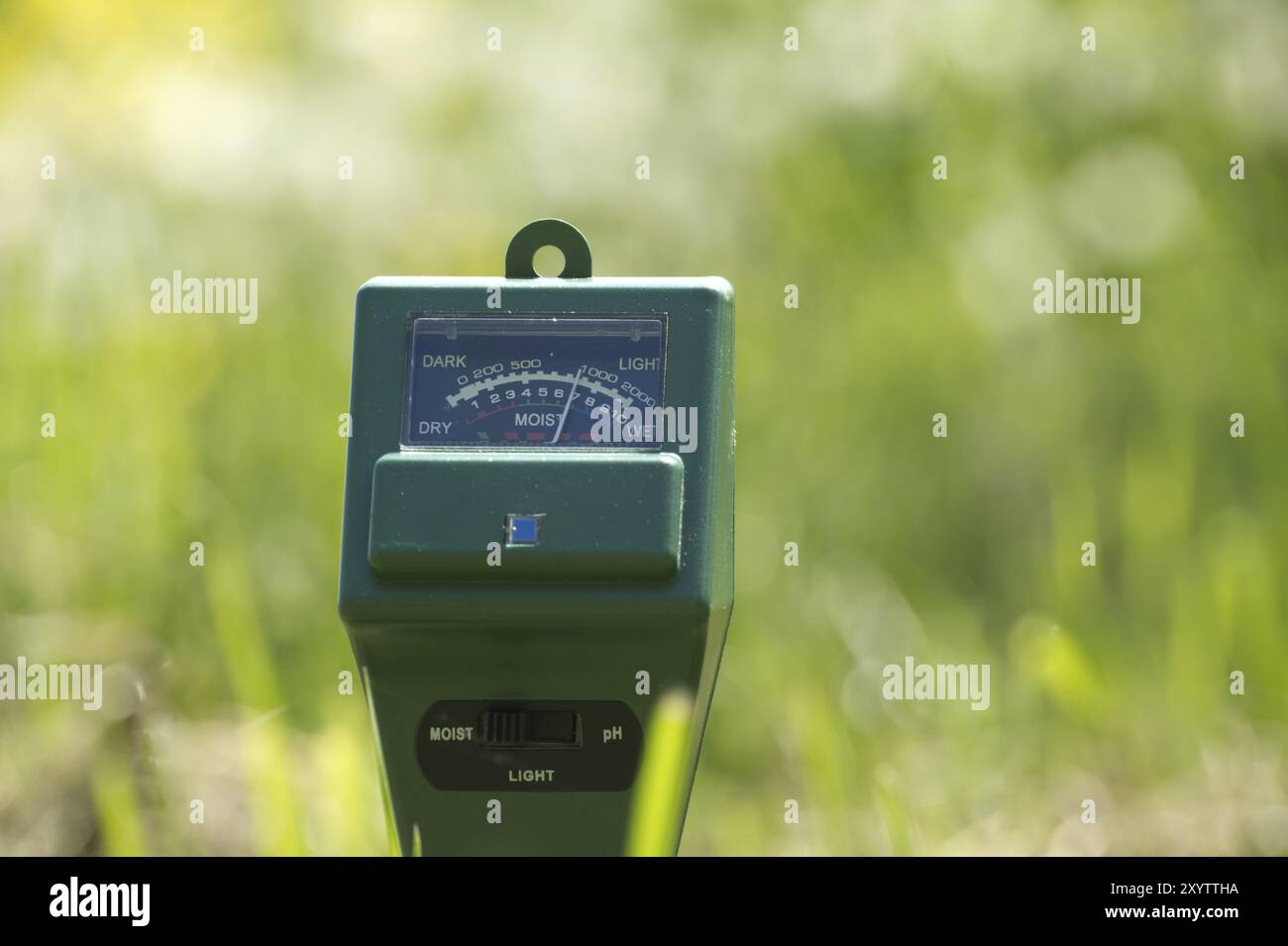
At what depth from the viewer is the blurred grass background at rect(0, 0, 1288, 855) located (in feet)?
6.55

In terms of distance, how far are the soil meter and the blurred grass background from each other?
78 centimetres

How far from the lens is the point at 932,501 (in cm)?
248

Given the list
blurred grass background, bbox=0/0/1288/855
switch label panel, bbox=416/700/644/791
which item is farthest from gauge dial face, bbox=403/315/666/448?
blurred grass background, bbox=0/0/1288/855

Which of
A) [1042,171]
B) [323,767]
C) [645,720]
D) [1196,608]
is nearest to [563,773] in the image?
[645,720]

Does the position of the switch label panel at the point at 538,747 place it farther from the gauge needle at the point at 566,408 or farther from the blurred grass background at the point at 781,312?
the blurred grass background at the point at 781,312

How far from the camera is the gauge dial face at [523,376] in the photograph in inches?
41.1

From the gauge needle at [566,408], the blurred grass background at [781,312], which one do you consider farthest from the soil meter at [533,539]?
the blurred grass background at [781,312]

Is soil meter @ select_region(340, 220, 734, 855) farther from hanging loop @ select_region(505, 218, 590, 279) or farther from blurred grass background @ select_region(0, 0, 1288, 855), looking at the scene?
blurred grass background @ select_region(0, 0, 1288, 855)

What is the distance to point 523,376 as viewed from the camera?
1.06m

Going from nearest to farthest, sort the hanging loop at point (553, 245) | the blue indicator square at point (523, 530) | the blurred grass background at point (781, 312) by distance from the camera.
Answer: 1. the blue indicator square at point (523, 530)
2. the hanging loop at point (553, 245)
3. the blurred grass background at point (781, 312)

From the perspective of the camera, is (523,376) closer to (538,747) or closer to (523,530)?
(523,530)

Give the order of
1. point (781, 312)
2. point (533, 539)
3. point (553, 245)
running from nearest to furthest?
point (533, 539), point (553, 245), point (781, 312)

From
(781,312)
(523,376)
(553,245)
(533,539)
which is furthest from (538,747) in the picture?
(781,312)

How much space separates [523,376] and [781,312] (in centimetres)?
165
